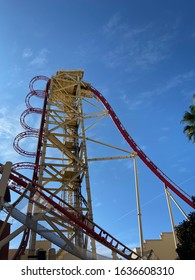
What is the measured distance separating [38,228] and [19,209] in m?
1.00

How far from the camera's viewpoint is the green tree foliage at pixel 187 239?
587 inches

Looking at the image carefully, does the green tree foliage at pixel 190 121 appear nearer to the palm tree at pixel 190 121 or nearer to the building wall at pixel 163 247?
the palm tree at pixel 190 121

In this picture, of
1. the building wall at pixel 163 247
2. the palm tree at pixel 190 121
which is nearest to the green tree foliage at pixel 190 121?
the palm tree at pixel 190 121

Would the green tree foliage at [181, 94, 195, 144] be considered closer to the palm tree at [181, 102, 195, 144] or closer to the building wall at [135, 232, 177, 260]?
the palm tree at [181, 102, 195, 144]

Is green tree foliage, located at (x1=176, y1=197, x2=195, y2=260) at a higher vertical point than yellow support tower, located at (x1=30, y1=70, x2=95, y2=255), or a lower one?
lower

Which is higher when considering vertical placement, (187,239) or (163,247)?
(163,247)

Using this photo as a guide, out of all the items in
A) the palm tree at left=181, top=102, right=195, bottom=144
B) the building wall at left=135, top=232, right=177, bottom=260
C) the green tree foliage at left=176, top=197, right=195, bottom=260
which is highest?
the palm tree at left=181, top=102, right=195, bottom=144

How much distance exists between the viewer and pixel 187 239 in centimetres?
1551

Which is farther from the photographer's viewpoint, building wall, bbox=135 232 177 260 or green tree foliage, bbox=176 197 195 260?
building wall, bbox=135 232 177 260

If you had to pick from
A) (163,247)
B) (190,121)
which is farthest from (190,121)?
(163,247)

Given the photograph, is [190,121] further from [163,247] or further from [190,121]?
[163,247]

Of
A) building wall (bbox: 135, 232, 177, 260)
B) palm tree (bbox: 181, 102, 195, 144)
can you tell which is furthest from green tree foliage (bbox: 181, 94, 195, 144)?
building wall (bbox: 135, 232, 177, 260)

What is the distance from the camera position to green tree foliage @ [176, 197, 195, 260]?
48.9 feet

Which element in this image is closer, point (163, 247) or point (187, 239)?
point (187, 239)
